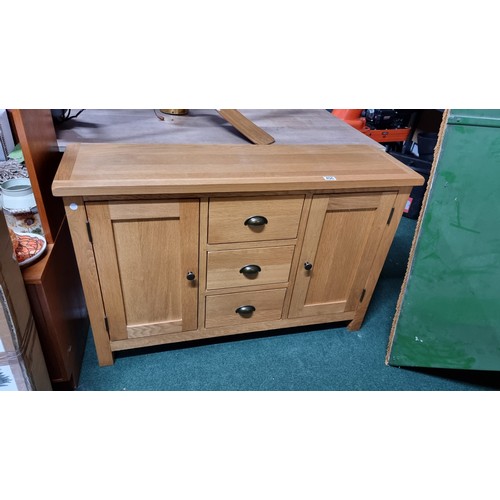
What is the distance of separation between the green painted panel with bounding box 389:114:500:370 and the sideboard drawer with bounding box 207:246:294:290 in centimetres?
48

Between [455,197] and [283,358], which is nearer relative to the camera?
[455,197]

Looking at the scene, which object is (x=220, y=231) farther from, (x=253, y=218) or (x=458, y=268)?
(x=458, y=268)

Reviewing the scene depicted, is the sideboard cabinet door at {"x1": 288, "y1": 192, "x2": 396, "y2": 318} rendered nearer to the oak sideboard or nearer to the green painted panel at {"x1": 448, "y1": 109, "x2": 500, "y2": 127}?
the oak sideboard

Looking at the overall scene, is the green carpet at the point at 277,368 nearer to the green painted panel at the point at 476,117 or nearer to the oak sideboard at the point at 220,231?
the oak sideboard at the point at 220,231

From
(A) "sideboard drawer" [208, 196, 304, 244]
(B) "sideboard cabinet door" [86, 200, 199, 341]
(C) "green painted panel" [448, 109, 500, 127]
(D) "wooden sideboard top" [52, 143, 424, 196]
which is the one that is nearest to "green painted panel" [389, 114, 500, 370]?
(C) "green painted panel" [448, 109, 500, 127]

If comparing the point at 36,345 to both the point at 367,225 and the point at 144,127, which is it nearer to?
the point at 144,127

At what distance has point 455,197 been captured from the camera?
126 cm

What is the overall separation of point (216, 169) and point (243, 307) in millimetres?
565

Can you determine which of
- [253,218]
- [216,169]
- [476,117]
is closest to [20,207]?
[216,169]

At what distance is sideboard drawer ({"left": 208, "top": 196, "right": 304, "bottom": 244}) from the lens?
4.00ft

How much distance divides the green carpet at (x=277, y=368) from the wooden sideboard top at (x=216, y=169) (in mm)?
749

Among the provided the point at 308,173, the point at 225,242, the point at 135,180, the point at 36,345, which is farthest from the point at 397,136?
the point at 36,345

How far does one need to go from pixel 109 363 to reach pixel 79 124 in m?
0.95

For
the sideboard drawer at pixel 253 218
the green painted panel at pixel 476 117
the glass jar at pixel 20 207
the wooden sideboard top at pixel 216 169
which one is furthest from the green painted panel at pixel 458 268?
the glass jar at pixel 20 207
